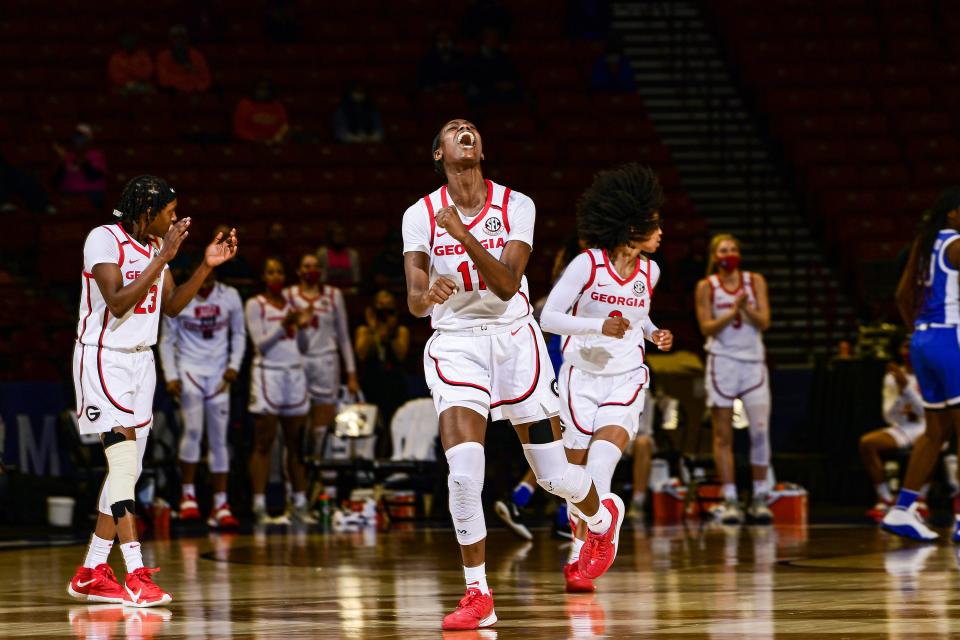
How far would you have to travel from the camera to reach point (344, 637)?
6441 millimetres

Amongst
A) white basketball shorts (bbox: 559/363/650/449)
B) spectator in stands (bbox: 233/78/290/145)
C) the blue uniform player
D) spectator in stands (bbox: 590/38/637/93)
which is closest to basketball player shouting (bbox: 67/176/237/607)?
white basketball shorts (bbox: 559/363/650/449)

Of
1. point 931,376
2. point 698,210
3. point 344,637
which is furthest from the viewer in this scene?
point 698,210

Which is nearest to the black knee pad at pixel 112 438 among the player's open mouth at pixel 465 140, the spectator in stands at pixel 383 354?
the player's open mouth at pixel 465 140

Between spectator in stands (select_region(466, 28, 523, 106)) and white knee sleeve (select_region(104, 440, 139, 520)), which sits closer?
white knee sleeve (select_region(104, 440, 139, 520))

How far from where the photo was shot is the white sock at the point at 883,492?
47.4ft

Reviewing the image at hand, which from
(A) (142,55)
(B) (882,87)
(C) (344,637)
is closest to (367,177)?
(A) (142,55)

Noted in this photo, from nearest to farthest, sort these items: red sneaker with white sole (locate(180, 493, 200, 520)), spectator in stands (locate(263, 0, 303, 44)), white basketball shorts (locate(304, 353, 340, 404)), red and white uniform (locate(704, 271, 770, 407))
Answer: red and white uniform (locate(704, 271, 770, 407))
red sneaker with white sole (locate(180, 493, 200, 520))
white basketball shorts (locate(304, 353, 340, 404))
spectator in stands (locate(263, 0, 303, 44))

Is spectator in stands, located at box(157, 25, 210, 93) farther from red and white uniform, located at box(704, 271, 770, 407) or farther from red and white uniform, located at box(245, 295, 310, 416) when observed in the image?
red and white uniform, located at box(704, 271, 770, 407)

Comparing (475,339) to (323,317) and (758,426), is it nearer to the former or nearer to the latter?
(758,426)

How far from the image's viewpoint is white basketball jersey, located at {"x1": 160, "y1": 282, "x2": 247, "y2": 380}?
1387 cm

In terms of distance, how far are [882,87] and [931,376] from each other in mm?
11811

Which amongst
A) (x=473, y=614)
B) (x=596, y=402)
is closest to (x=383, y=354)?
(x=596, y=402)

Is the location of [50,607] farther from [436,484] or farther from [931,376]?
[436,484]

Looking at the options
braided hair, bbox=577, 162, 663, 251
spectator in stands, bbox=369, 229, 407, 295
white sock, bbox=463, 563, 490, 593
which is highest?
spectator in stands, bbox=369, 229, 407, 295
